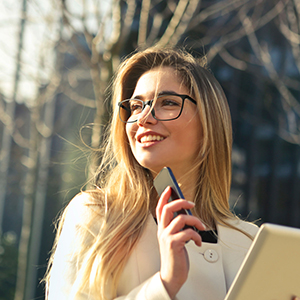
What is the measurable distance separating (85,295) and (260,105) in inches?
205

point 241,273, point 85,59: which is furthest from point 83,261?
point 85,59

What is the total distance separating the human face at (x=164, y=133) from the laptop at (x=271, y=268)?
78cm

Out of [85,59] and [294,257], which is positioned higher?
[85,59]

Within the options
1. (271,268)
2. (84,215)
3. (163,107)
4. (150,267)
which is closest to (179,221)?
(271,268)

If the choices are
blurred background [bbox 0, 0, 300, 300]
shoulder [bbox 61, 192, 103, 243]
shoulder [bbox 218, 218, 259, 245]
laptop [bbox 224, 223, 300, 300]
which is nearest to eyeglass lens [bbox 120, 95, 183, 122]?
shoulder [bbox 61, 192, 103, 243]

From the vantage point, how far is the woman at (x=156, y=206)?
1451 millimetres

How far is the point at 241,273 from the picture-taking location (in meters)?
1.02

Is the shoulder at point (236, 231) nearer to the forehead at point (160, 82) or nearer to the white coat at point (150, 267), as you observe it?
the white coat at point (150, 267)

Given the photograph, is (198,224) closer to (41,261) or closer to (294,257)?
(294,257)

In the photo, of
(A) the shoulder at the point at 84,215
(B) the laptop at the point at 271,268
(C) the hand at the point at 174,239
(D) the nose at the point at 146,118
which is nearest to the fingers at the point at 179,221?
(C) the hand at the point at 174,239

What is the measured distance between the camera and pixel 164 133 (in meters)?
1.73

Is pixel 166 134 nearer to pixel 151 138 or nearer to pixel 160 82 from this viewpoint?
pixel 151 138

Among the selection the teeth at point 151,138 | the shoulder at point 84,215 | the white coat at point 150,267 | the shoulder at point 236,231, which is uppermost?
the teeth at point 151,138

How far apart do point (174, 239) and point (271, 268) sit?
289mm
